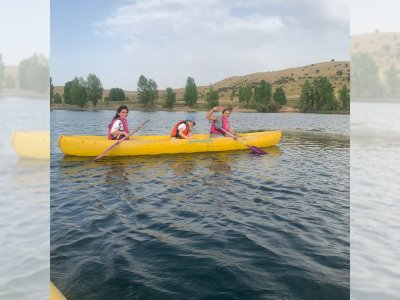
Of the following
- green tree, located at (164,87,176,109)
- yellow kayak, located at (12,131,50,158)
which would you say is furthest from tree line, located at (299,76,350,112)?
yellow kayak, located at (12,131,50,158)

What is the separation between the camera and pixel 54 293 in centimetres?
300

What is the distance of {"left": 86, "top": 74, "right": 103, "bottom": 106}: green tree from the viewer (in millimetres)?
26234

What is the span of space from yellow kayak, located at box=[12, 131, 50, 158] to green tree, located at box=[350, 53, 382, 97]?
23912 millimetres

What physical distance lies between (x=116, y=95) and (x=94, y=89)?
8.12ft

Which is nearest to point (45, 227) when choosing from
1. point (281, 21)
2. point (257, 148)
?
point (257, 148)

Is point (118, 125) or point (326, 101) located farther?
point (326, 101)

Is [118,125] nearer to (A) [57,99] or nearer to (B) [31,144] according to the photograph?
(B) [31,144]

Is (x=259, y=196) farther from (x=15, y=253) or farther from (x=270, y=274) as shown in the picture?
(x=15, y=253)

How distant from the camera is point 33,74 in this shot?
19.8 m

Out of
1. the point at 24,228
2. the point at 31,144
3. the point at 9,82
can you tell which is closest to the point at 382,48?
the point at 9,82

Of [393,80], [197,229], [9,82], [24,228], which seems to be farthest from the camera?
[393,80]

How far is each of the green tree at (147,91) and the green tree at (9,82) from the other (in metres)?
8.24

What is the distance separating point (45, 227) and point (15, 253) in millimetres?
708

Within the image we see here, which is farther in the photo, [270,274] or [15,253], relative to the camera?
[15,253]
